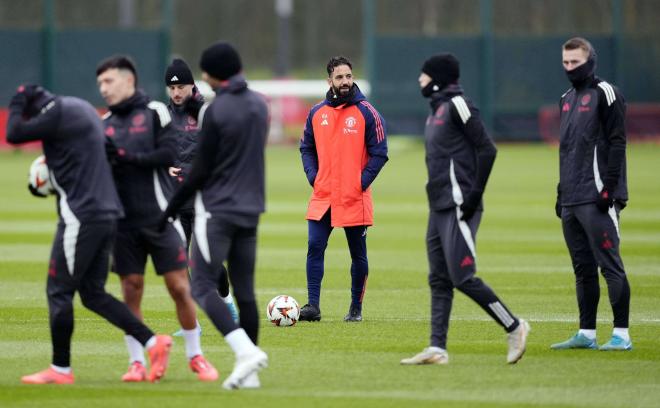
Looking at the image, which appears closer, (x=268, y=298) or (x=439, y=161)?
(x=439, y=161)

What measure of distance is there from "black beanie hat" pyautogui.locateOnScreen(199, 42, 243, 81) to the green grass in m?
2.04

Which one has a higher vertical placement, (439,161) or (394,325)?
(439,161)

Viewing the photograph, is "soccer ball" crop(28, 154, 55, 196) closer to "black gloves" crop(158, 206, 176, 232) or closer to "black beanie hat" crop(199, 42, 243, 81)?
"black gloves" crop(158, 206, 176, 232)

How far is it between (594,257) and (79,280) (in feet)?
13.3

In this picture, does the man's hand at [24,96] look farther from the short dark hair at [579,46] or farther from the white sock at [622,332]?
the white sock at [622,332]

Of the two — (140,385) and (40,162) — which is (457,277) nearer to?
(140,385)

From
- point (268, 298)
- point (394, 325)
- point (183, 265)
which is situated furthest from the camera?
point (268, 298)

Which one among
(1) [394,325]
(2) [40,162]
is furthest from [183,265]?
(1) [394,325]

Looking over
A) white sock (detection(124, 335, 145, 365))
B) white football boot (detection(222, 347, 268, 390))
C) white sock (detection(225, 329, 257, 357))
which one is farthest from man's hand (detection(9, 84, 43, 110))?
white football boot (detection(222, 347, 268, 390))

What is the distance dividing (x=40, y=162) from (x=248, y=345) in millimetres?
1836

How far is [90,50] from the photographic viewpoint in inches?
1802

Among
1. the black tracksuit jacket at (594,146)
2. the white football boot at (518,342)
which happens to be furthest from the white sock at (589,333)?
the white football boot at (518,342)

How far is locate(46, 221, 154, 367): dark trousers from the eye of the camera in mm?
8539

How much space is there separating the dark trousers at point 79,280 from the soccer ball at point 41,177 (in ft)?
0.92
